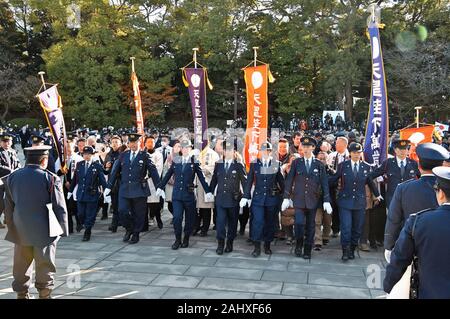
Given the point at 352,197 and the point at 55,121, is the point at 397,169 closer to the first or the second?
the point at 352,197

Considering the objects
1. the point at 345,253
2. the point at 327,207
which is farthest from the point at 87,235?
the point at 345,253

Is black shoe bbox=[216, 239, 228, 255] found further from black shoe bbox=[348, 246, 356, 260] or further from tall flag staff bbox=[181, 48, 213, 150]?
tall flag staff bbox=[181, 48, 213, 150]

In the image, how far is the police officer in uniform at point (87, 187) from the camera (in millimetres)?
7602

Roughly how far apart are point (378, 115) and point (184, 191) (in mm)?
3574

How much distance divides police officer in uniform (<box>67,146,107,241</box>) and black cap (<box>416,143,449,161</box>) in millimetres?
5478

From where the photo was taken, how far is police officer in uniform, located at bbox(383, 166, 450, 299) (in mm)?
2848

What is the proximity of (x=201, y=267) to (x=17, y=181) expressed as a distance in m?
2.68

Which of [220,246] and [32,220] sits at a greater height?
[32,220]

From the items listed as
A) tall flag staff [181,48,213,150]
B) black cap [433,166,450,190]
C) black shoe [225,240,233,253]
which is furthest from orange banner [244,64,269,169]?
black cap [433,166,450,190]

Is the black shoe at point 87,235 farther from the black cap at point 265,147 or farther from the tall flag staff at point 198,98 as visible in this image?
the black cap at point 265,147

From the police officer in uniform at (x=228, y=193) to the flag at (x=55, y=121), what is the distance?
333 centimetres

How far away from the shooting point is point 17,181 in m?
4.73

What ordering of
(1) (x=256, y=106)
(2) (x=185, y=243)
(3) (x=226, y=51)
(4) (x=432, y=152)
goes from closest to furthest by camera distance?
(4) (x=432, y=152), (2) (x=185, y=243), (1) (x=256, y=106), (3) (x=226, y=51)

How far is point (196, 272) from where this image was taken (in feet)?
19.0
